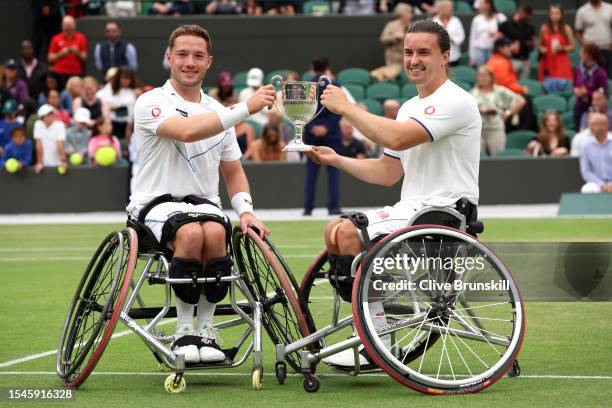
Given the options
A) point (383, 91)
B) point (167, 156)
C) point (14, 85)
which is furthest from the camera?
point (383, 91)

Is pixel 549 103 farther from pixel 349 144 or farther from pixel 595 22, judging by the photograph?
pixel 349 144

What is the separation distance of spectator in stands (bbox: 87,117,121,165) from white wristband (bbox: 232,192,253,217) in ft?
42.9

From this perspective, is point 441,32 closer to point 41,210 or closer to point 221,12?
point 41,210

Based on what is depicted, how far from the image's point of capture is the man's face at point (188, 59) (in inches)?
268

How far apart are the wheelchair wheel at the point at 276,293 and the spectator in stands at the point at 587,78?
15.0 meters

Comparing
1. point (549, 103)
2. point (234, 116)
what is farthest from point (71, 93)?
point (234, 116)

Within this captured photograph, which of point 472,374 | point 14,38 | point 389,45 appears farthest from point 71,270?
point 14,38

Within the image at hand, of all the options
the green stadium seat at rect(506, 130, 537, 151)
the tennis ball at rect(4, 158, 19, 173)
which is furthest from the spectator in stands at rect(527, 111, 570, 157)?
the tennis ball at rect(4, 158, 19, 173)

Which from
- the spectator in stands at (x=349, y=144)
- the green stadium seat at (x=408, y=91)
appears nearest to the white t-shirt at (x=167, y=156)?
the spectator in stands at (x=349, y=144)

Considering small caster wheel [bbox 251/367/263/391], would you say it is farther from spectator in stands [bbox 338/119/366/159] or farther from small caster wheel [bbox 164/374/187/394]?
spectator in stands [bbox 338/119/366/159]

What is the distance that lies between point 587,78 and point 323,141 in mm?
5517

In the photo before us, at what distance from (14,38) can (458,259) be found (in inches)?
843

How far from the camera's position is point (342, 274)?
6414 mm

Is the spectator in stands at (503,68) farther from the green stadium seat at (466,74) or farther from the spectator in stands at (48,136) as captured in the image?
the spectator in stands at (48,136)
